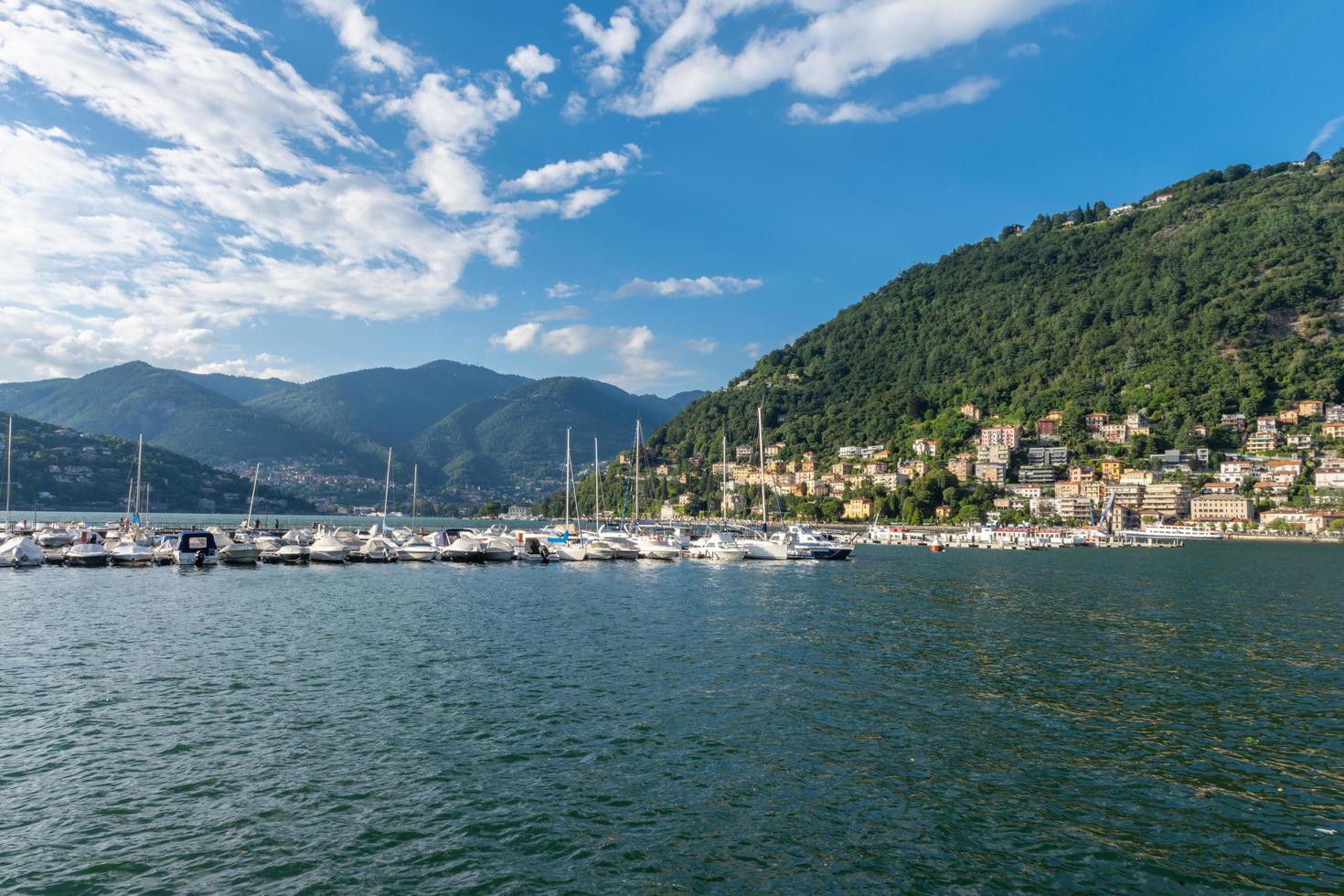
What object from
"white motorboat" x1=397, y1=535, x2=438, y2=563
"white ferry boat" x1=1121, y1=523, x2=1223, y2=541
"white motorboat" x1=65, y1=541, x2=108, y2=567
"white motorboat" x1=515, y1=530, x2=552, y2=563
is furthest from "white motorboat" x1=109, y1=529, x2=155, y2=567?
"white ferry boat" x1=1121, y1=523, x2=1223, y2=541

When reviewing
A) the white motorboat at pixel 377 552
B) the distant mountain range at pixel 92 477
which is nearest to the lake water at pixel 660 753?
the white motorboat at pixel 377 552

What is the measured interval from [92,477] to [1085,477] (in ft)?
712

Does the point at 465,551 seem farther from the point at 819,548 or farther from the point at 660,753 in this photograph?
the point at 660,753

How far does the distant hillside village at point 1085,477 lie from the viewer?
4870 inches

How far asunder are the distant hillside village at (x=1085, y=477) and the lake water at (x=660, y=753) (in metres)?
93.1

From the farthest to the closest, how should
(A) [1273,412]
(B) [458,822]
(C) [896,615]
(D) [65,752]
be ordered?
(A) [1273,412], (C) [896,615], (D) [65,752], (B) [458,822]

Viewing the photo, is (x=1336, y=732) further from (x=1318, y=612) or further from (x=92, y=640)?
(x=92, y=640)

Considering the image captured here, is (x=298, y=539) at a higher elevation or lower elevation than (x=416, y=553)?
higher

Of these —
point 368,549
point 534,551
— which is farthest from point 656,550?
point 368,549

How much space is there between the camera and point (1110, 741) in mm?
14031

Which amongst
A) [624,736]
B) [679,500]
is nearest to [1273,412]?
[679,500]

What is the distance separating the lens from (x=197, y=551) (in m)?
47.6

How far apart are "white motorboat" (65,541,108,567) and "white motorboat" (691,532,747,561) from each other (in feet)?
136

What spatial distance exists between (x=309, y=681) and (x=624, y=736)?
28.5ft
